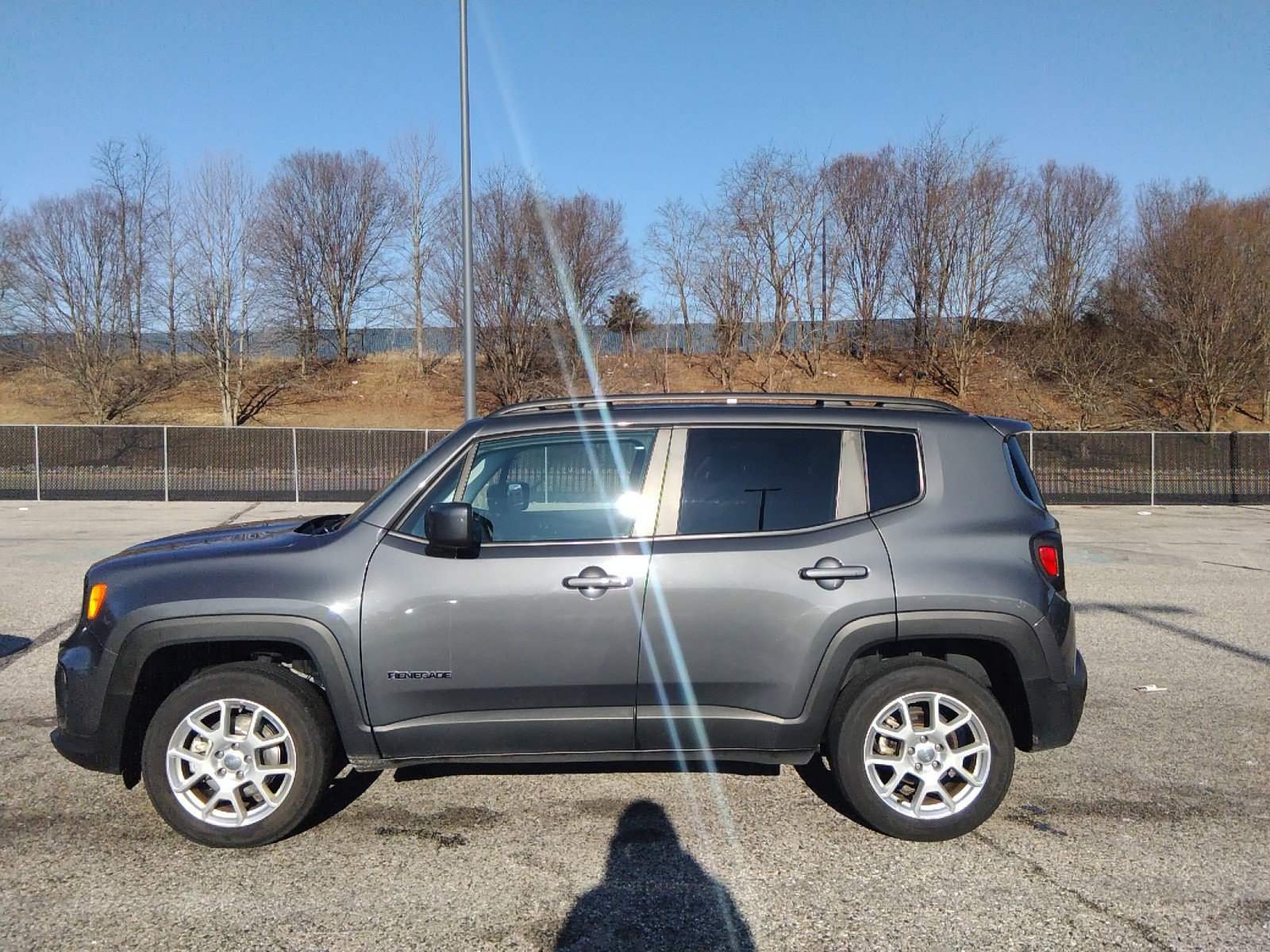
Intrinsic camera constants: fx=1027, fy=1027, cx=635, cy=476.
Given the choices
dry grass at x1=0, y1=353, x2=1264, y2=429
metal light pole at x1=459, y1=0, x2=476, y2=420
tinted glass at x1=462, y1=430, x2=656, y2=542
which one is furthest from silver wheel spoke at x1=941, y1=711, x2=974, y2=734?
dry grass at x1=0, y1=353, x2=1264, y2=429

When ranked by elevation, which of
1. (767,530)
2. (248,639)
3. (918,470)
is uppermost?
(918,470)

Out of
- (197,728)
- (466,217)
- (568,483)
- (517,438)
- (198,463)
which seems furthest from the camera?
(198,463)

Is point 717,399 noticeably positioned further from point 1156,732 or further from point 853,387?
point 853,387

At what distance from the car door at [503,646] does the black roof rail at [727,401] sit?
70 cm

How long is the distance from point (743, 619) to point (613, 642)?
0.54 metres

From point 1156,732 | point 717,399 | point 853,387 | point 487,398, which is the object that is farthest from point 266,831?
point 853,387

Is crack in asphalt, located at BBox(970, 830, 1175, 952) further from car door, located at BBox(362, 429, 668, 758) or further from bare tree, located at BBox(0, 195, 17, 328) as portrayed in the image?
bare tree, located at BBox(0, 195, 17, 328)

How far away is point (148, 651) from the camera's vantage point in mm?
4145

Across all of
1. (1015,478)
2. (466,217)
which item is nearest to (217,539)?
(1015,478)

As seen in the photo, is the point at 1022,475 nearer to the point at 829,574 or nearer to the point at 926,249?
the point at 829,574

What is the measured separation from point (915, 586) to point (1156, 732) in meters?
2.58

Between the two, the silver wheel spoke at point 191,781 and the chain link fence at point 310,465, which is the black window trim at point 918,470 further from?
the chain link fence at point 310,465

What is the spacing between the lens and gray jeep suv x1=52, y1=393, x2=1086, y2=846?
4141mm

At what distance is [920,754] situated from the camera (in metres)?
4.24
